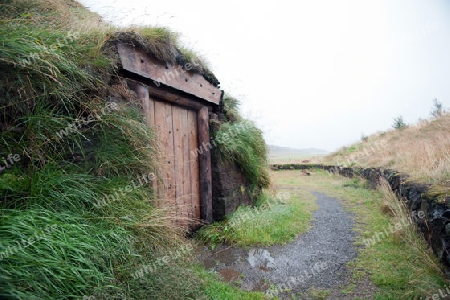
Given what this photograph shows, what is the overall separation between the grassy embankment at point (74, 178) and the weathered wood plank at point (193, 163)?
159 cm

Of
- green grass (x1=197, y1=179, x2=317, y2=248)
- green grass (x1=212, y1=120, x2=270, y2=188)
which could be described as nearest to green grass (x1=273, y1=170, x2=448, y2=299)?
green grass (x1=197, y1=179, x2=317, y2=248)

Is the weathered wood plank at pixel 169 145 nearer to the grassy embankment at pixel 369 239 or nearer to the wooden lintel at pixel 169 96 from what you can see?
the wooden lintel at pixel 169 96

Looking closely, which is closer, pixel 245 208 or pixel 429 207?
pixel 429 207

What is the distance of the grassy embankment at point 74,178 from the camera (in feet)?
5.06

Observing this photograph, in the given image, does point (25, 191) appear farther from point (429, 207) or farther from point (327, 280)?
point (429, 207)

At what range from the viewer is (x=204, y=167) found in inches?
182

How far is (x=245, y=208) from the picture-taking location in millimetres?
5098

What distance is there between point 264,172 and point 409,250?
3274 millimetres

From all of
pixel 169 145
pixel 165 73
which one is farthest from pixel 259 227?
pixel 165 73

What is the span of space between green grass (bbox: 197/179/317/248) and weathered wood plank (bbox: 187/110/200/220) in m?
0.43

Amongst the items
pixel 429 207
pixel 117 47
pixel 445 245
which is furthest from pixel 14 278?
pixel 429 207

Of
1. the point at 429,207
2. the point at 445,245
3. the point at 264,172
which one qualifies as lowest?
the point at 445,245

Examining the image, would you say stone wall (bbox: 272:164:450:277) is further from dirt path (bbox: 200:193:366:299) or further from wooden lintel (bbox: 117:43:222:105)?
wooden lintel (bbox: 117:43:222:105)

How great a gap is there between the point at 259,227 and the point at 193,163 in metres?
1.69
